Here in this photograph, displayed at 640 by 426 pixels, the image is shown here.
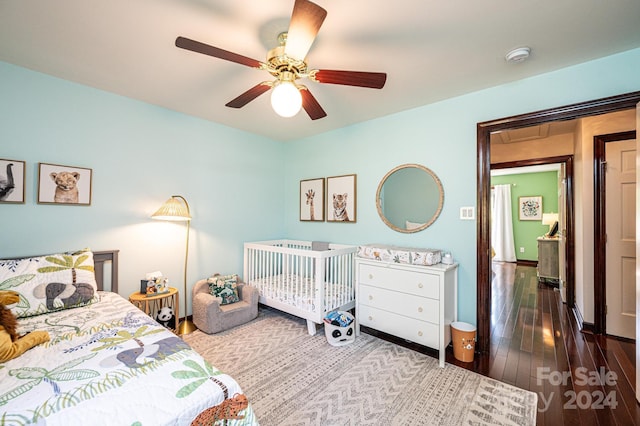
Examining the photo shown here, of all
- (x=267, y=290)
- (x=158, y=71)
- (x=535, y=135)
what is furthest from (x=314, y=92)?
(x=535, y=135)

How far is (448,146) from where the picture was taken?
2.65 m

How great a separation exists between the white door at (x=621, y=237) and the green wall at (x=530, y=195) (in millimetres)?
4519

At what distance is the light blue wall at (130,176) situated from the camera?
2.18 metres

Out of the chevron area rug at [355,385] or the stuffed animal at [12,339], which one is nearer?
the stuffed animal at [12,339]

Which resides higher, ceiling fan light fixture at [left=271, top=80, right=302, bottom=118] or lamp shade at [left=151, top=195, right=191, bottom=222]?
ceiling fan light fixture at [left=271, top=80, right=302, bottom=118]

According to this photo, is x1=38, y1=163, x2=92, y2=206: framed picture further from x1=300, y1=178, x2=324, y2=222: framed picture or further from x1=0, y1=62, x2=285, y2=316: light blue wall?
x1=300, y1=178, x2=324, y2=222: framed picture

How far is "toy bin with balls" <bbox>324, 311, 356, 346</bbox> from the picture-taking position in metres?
2.56

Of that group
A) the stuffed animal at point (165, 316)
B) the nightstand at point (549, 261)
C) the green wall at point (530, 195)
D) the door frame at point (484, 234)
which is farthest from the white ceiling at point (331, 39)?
the green wall at point (530, 195)

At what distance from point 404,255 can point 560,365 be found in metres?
1.55

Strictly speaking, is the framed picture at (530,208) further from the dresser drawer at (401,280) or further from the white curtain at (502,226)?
the dresser drawer at (401,280)

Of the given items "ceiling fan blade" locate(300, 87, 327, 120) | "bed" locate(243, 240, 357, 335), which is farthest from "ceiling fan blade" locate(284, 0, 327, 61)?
"bed" locate(243, 240, 357, 335)

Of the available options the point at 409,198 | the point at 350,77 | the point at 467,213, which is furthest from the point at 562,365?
the point at 350,77

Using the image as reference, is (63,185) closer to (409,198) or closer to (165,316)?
(165,316)

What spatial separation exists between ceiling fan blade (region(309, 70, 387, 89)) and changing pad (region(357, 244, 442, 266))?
154 cm
